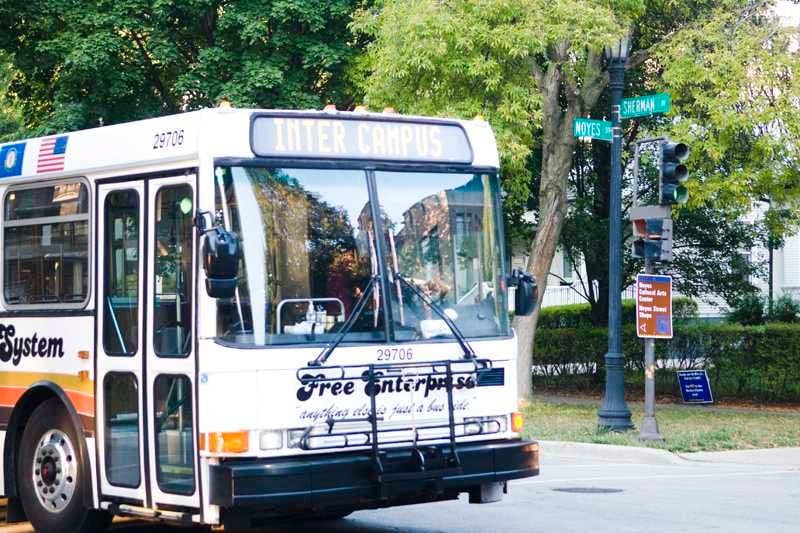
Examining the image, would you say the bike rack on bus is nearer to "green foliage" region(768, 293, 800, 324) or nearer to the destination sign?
the destination sign

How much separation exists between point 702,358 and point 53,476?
19845mm

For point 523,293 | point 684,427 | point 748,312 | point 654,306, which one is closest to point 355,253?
point 523,293

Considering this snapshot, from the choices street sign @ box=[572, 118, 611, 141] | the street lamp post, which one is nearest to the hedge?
the street lamp post

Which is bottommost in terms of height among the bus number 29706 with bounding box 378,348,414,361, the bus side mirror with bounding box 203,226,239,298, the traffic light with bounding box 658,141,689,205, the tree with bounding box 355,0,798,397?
the bus number 29706 with bounding box 378,348,414,361

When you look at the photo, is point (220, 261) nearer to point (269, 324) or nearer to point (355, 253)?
point (269, 324)

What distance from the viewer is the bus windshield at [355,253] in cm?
936

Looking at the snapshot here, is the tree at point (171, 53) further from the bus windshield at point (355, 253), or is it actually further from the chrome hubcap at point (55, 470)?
the bus windshield at point (355, 253)

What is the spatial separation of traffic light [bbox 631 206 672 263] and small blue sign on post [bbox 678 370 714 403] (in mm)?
8410

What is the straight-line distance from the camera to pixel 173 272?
9.80 meters

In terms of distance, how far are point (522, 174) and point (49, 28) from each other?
9432 millimetres

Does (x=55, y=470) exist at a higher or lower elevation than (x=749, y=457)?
higher

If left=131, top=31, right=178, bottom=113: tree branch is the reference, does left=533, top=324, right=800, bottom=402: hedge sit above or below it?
below

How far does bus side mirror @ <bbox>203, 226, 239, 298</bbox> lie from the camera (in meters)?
8.85

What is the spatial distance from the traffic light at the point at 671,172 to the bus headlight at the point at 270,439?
10365 millimetres
